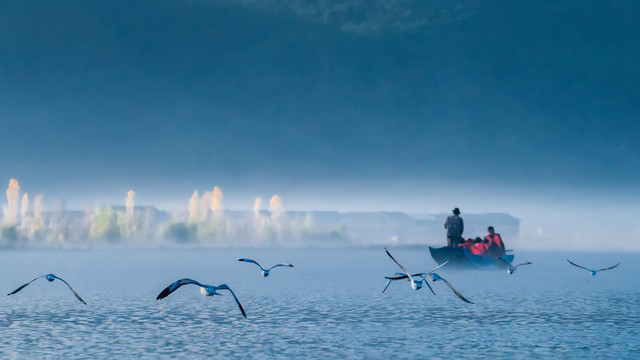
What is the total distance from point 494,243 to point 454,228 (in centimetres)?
832

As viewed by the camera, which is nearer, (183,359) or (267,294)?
(183,359)

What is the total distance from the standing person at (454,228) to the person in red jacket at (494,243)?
424 cm

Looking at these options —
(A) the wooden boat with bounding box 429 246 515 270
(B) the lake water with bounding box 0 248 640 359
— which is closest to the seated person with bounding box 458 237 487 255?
(A) the wooden boat with bounding box 429 246 515 270

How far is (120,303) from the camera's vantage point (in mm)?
57625

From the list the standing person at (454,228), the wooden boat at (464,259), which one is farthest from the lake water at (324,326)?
the wooden boat at (464,259)

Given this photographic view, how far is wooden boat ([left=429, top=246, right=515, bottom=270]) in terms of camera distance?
8844cm

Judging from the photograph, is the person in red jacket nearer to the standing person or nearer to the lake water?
the standing person

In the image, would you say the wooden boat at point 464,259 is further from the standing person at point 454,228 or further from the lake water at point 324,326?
the lake water at point 324,326

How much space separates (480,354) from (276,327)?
13.5 metres

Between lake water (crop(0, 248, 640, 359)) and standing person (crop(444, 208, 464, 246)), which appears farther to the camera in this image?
standing person (crop(444, 208, 464, 246))

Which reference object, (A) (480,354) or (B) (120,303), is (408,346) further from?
(B) (120,303)

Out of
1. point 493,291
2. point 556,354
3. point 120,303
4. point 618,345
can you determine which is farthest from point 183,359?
point 493,291

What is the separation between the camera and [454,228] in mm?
85938

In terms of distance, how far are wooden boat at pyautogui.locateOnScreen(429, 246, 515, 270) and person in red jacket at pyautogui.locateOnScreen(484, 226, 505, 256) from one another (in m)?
0.77
